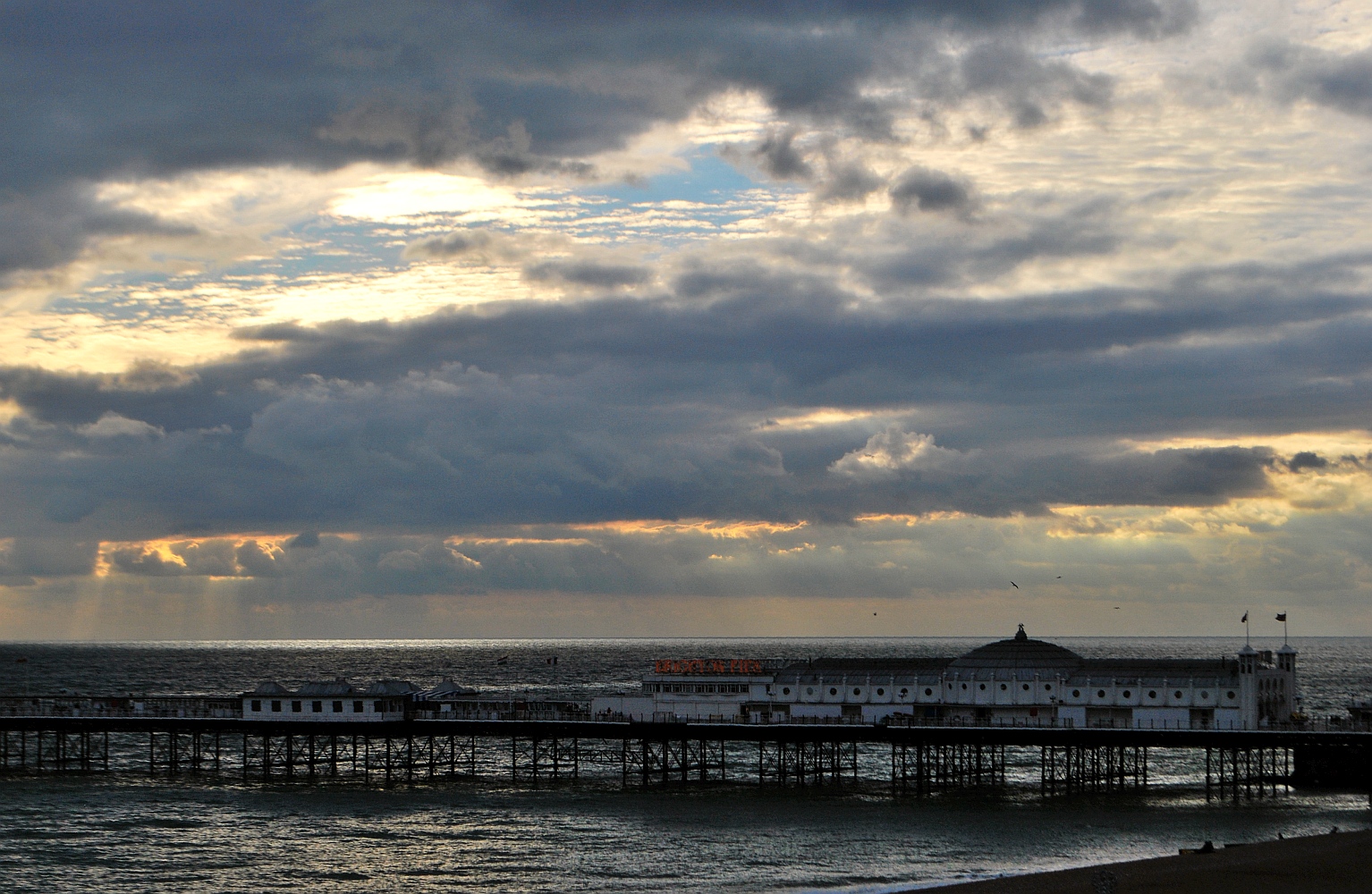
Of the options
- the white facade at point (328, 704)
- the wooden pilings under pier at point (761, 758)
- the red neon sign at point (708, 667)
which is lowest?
the wooden pilings under pier at point (761, 758)

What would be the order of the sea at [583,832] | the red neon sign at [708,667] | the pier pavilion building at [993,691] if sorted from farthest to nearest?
the red neon sign at [708,667] → the pier pavilion building at [993,691] → the sea at [583,832]

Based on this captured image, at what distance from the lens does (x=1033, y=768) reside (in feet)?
355

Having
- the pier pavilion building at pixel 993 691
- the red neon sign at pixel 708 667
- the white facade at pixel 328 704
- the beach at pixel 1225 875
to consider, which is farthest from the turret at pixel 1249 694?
the white facade at pixel 328 704

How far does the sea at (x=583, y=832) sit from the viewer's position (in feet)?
211

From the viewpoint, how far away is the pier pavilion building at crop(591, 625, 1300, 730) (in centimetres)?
9088

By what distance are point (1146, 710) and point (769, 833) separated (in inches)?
1234

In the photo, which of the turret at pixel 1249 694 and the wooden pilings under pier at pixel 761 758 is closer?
the wooden pilings under pier at pixel 761 758

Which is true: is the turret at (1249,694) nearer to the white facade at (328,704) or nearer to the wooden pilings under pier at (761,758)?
the wooden pilings under pier at (761,758)

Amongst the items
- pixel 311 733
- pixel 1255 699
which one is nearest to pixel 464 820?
pixel 311 733

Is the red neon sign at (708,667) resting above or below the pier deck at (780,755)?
above

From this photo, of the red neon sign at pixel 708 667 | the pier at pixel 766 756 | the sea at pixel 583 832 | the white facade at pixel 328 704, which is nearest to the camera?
the sea at pixel 583 832

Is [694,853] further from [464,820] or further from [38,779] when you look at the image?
[38,779]

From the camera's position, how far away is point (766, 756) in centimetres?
11912

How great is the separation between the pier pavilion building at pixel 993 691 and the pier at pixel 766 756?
2203 mm
